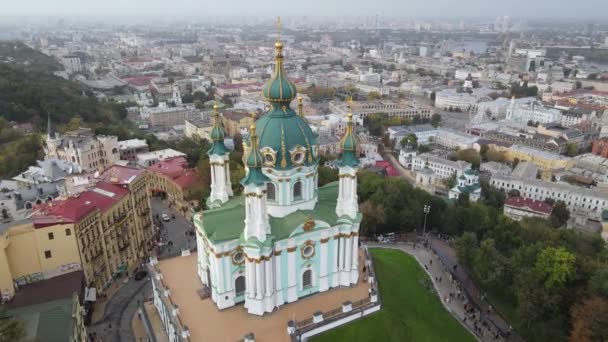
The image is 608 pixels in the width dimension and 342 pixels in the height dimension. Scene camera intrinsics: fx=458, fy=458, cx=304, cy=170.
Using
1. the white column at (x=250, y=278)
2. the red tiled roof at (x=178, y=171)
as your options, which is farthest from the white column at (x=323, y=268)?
the red tiled roof at (x=178, y=171)

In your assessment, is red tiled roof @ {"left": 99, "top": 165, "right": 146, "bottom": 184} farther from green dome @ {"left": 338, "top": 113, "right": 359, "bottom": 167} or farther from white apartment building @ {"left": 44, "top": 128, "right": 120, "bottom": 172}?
green dome @ {"left": 338, "top": 113, "right": 359, "bottom": 167}

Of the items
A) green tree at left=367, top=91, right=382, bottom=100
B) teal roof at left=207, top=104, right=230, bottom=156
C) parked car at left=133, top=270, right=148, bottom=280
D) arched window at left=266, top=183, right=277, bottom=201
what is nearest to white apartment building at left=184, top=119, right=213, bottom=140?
parked car at left=133, top=270, right=148, bottom=280

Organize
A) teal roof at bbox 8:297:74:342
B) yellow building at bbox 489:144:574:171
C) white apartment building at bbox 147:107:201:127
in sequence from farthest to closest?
white apartment building at bbox 147:107:201:127
yellow building at bbox 489:144:574:171
teal roof at bbox 8:297:74:342

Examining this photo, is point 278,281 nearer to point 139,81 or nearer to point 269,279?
point 269,279

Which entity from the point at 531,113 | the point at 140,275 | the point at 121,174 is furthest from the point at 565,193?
the point at 121,174

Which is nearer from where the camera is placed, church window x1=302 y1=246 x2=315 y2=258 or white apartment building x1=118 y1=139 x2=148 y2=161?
church window x1=302 y1=246 x2=315 y2=258

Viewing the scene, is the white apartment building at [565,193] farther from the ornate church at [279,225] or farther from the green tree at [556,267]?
the ornate church at [279,225]

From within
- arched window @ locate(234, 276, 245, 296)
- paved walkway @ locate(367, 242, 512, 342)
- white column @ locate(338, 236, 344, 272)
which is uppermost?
white column @ locate(338, 236, 344, 272)

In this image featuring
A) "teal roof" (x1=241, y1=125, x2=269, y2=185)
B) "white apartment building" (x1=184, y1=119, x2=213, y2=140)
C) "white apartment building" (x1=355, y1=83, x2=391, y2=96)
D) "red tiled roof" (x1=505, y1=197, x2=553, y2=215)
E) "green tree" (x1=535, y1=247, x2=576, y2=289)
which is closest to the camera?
"teal roof" (x1=241, y1=125, x2=269, y2=185)
